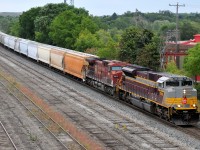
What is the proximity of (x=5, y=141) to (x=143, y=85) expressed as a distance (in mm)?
11322

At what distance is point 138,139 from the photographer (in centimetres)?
2350

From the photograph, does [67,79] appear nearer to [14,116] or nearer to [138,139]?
[14,116]

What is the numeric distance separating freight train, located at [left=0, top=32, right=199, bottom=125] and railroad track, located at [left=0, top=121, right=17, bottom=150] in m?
9.61

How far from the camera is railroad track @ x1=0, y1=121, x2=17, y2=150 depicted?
71.4 feet

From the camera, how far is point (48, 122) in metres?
27.6

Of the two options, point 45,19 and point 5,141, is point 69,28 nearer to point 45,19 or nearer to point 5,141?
point 45,19

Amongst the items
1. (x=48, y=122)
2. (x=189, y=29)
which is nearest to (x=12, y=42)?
(x=48, y=122)

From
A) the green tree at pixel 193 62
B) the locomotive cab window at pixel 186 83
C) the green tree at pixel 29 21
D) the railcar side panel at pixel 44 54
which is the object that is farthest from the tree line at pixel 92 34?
the locomotive cab window at pixel 186 83

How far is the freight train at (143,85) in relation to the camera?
2682 centimetres

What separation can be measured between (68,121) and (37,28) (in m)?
80.9

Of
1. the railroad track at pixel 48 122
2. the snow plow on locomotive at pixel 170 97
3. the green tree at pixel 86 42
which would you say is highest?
the green tree at pixel 86 42

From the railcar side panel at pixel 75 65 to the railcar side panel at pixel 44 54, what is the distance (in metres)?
8.22

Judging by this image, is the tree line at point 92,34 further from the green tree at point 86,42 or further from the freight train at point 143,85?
the freight train at point 143,85

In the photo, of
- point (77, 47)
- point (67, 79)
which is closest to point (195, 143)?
point (67, 79)
